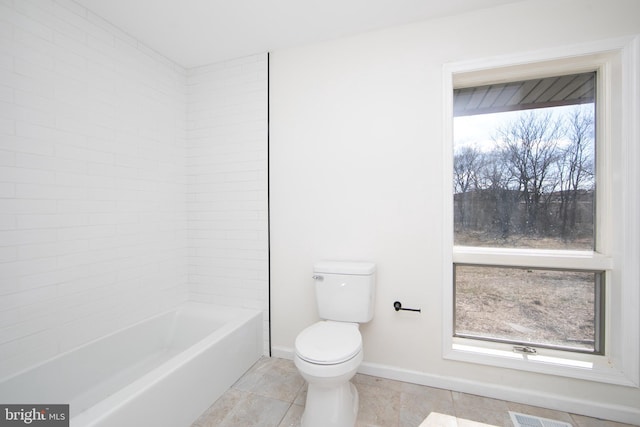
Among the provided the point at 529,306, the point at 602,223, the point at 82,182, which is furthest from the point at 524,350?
the point at 82,182

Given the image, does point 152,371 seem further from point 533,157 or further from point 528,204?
point 533,157

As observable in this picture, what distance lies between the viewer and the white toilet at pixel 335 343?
130cm

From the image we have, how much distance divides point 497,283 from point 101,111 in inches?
111

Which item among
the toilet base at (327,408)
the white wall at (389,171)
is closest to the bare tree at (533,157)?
the white wall at (389,171)

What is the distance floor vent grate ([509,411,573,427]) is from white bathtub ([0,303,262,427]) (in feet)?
5.46

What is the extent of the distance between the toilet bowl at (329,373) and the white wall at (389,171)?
501 millimetres

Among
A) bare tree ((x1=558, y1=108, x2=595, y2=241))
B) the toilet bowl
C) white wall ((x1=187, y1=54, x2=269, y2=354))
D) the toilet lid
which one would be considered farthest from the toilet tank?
bare tree ((x1=558, y1=108, x2=595, y2=241))

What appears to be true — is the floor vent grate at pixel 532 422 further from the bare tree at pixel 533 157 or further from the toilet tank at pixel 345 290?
the bare tree at pixel 533 157

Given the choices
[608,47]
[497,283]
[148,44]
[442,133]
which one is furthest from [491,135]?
[148,44]

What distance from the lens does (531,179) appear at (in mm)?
1739

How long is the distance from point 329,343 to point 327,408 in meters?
0.31

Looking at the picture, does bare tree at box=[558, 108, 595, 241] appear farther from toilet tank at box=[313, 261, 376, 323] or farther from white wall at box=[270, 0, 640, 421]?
toilet tank at box=[313, 261, 376, 323]

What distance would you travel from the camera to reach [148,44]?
1.97 meters

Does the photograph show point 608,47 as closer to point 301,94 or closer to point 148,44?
point 301,94
